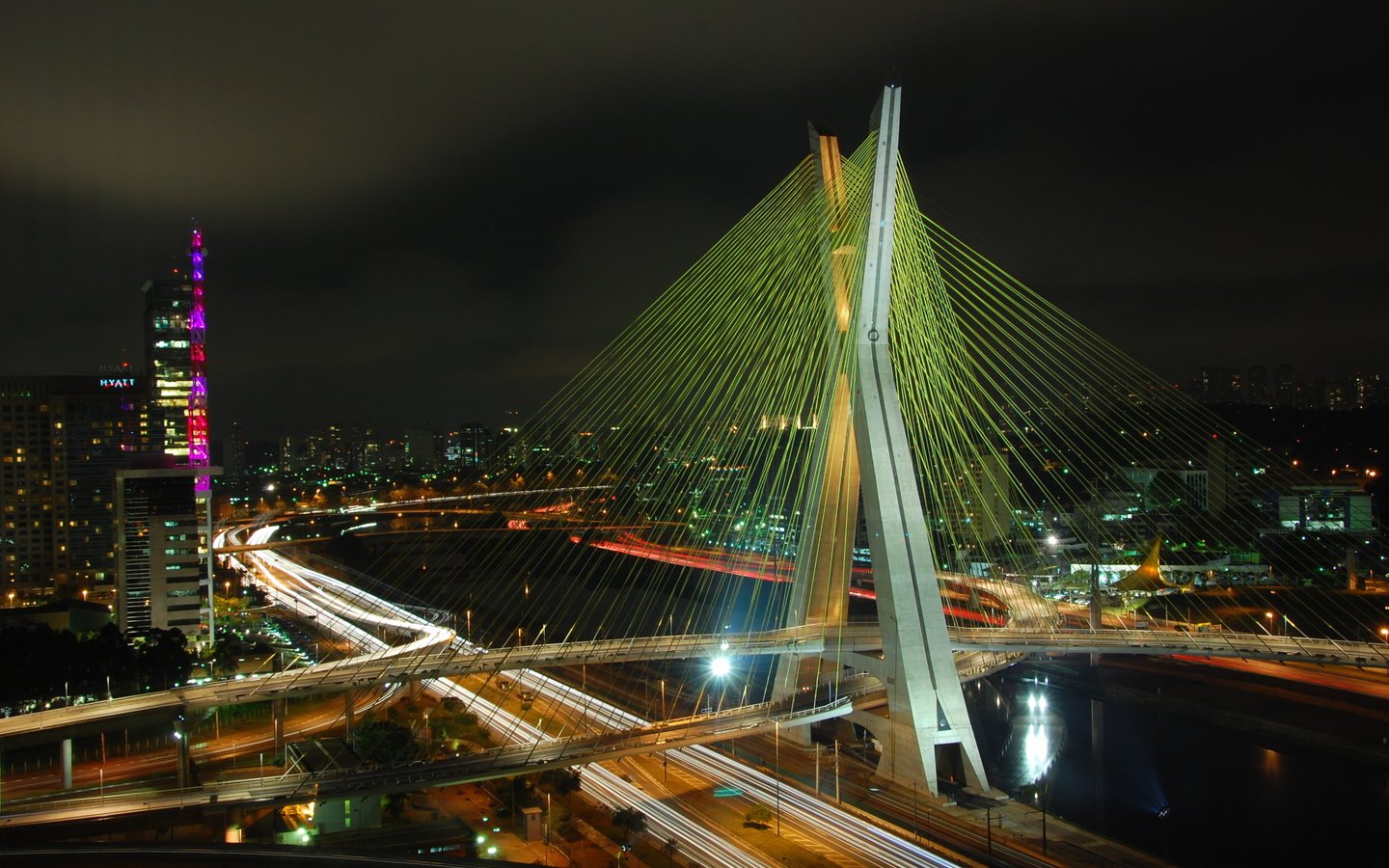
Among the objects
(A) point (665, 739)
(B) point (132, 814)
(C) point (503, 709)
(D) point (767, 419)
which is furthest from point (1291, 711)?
(B) point (132, 814)

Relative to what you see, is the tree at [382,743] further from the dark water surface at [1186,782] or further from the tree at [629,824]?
the dark water surface at [1186,782]

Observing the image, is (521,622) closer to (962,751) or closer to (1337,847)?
(962,751)

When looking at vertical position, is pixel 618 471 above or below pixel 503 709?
above

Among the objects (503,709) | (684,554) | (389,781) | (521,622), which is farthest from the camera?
(684,554)

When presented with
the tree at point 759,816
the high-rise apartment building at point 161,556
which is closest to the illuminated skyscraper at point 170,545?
the high-rise apartment building at point 161,556

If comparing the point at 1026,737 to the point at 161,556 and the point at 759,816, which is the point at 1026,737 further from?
the point at 161,556

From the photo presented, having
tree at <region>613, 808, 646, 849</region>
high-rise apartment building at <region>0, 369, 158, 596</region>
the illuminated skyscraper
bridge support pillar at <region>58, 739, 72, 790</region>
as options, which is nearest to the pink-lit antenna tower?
the illuminated skyscraper
